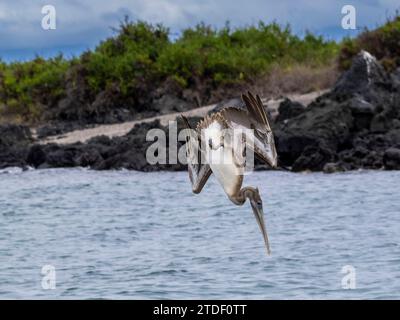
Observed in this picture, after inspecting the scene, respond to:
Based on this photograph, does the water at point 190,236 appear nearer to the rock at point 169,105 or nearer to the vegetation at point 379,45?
the rock at point 169,105

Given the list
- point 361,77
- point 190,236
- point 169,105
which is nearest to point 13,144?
point 169,105

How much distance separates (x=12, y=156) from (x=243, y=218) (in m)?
12.0

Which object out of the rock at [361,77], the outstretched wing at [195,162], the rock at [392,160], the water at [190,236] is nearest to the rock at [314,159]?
the water at [190,236]

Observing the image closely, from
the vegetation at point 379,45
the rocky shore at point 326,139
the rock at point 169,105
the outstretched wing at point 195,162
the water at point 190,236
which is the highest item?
the vegetation at point 379,45

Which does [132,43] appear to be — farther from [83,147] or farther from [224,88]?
[83,147]

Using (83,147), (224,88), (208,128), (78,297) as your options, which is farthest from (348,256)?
(224,88)

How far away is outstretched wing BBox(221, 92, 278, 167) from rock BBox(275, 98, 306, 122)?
1948 cm

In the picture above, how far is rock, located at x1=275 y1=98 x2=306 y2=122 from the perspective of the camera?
2978 cm

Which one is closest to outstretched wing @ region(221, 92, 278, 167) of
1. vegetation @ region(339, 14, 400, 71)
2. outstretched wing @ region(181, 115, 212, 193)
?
outstretched wing @ region(181, 115, 212, 193)

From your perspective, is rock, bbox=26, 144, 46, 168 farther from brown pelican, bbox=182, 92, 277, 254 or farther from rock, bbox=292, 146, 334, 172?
brown pelican, bbox=182, 92, 277, 254

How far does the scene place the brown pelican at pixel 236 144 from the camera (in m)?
10.0

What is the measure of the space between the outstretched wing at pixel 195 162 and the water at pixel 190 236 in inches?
129

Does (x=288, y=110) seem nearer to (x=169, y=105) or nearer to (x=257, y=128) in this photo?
(x=169, y=105)

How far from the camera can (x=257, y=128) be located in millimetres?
10141
